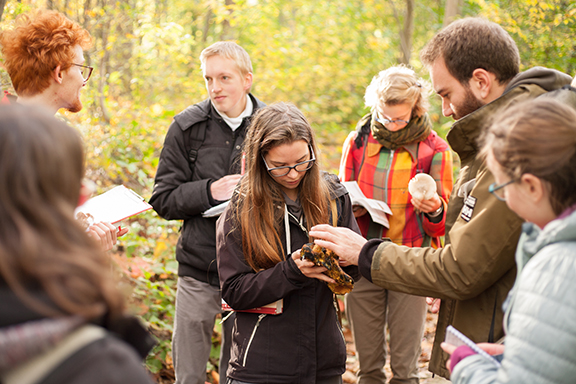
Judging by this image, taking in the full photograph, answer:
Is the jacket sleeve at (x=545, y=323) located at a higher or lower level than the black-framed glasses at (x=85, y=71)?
lower

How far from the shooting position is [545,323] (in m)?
1.37

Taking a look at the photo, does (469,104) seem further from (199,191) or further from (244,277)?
(199,191)

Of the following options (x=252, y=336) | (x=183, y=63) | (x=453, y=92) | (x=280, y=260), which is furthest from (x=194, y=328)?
(x=183, y=63)

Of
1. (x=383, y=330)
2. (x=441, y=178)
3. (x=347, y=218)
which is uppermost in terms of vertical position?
(x=441, y=178)

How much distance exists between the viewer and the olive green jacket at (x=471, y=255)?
2014 millimetres

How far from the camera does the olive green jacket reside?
201 centimetres

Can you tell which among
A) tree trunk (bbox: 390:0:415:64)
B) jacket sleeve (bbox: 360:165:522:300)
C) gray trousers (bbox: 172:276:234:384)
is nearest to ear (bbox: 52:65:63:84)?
gray trousers (bbox: 172:276:234:384)

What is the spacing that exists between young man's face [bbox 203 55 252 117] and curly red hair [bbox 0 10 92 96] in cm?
111

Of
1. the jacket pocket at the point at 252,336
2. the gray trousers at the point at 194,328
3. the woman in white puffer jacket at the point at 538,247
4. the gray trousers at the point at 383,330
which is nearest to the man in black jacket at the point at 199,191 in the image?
the gray trousers at the point at 194,328

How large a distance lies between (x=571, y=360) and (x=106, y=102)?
6.02 meters

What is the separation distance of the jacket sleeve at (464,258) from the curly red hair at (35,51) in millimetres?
2104

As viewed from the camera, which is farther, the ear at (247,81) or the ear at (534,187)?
the ear at (247,81)

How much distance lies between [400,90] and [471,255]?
1937 millimetres

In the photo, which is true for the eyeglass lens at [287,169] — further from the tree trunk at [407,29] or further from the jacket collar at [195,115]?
the tree trunk at [407,29]
